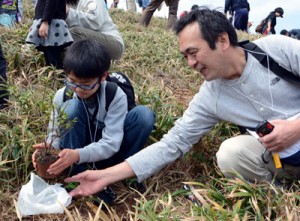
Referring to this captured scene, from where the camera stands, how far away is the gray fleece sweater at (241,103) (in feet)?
7.07

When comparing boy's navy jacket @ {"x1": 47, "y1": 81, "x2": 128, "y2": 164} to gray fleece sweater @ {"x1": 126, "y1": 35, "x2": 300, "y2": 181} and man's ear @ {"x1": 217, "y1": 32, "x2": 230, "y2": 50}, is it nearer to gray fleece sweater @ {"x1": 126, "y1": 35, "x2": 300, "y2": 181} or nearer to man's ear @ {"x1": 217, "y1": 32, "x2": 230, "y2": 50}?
gray fleece sweater @ {"x1": 126, "y1": 35, "x2": 300, "y2": 181}

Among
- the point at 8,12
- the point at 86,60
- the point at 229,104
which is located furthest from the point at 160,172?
the point at 8,12

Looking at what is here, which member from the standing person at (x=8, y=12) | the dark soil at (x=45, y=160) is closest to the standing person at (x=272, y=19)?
the standing person at (x=8, y=12)

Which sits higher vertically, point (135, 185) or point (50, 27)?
point (50, 27)

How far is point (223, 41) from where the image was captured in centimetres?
208

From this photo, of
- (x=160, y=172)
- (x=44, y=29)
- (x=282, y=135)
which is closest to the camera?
(x=282, y=135)

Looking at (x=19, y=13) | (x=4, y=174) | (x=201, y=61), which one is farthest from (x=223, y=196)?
(x=19, y=13)

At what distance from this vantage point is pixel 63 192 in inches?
89.0

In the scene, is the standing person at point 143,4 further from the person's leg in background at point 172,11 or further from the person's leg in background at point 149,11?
the person's leg in background at point 149,11

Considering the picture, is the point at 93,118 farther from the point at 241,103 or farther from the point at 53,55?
the point at 53,55

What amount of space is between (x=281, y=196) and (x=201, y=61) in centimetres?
81

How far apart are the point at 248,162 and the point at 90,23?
2260 mm

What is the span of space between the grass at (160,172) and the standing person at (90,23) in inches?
15.4

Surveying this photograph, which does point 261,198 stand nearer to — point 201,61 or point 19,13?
point 201,61
